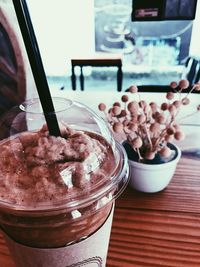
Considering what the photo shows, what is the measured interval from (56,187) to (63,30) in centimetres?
470

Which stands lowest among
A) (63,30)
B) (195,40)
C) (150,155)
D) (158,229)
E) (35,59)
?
(195,40)

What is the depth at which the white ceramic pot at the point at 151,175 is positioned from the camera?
687mm

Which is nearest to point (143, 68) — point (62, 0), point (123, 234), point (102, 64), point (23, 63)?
point (62, 0)

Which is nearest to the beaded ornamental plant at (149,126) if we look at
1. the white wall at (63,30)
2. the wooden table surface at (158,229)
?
the wooden table surface at (158,229)

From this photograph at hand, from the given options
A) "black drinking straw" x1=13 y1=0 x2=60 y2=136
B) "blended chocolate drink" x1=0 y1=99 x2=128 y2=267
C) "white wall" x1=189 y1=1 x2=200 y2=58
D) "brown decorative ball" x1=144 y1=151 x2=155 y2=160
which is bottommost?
"white wall" x1=189 y1=1 x2=200 y2=58

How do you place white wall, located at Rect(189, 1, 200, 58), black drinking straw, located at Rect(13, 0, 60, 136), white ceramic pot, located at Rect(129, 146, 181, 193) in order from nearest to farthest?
1. black drinking straw, located at Rect(13, 0, 60, 136)
2. white ceramic pot, located at Rect(129, 146, 181, 193)
3. white wall, located at Rect(189, 1, 200, 58)

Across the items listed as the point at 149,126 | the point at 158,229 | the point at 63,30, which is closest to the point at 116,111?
the point at 149,126

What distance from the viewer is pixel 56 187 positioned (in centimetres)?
40

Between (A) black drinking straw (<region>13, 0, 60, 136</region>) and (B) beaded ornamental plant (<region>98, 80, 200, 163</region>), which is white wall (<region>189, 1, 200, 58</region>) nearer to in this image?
(B) beaded ornamental plant (<region>98, 80, 200, 163</region>)

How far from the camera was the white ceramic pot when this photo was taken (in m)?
0.69

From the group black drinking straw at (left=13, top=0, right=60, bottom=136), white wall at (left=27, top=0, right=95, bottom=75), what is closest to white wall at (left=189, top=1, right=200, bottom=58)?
white wall at (left=27, top=0, right=95, bottom=75)

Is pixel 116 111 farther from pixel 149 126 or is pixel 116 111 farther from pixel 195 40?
pixel 195 40

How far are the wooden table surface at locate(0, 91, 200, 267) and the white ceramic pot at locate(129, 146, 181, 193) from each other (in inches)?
1.0

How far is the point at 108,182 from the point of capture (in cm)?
43
